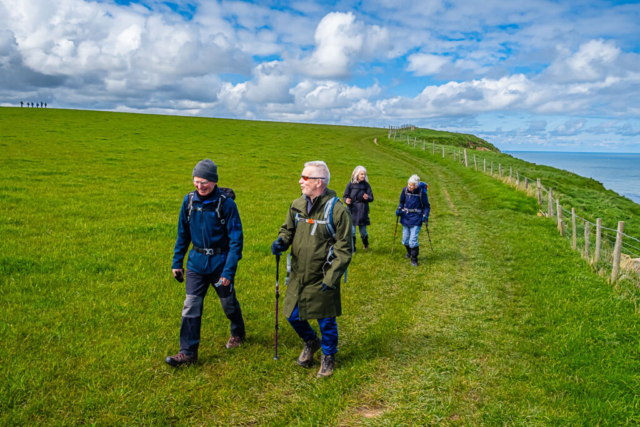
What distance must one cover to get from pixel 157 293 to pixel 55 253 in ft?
12.4

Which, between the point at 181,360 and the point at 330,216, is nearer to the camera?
the point at 330,216

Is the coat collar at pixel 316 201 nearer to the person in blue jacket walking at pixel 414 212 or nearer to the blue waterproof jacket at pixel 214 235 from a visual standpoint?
the blue waterproof jacket at pixel 214 235

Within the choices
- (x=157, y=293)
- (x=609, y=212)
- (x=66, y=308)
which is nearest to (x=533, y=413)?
(x=157, y=293)

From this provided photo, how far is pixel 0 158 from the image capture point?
26516 mm

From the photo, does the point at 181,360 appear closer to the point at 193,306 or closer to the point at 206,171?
the point at 193,306

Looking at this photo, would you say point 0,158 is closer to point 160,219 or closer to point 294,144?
point 160,219

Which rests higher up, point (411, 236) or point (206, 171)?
point (206, 171)

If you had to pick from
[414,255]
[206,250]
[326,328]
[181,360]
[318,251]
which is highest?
[318,251]

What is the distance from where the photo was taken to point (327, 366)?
6.08 m

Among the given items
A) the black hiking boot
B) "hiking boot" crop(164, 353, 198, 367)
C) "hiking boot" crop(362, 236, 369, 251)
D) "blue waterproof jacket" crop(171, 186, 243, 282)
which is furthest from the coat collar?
"hiking boot" crop(362, 236, 369, 251)

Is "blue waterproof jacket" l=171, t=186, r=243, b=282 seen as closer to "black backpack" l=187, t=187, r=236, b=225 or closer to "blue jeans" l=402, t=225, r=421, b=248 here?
"black backpack" l=187, t=187, r=236, b=225

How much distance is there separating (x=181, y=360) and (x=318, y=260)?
8.24 ft

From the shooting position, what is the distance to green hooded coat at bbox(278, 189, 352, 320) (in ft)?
18.3

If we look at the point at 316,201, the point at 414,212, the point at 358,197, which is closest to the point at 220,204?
the point at 316,201
